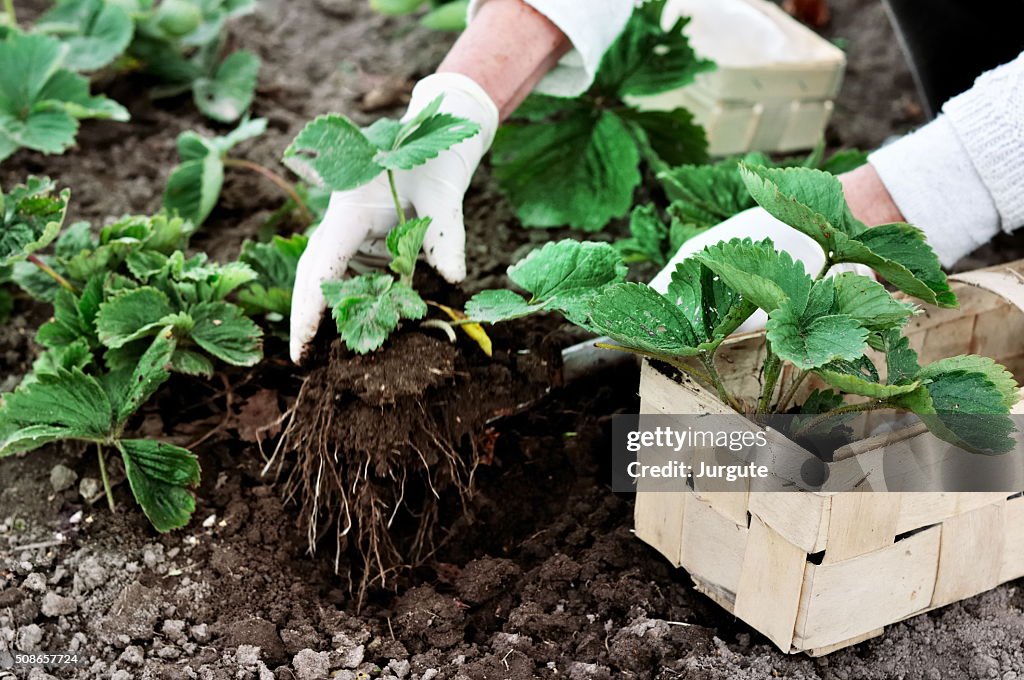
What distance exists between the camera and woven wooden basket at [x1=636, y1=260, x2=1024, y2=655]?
104 cm


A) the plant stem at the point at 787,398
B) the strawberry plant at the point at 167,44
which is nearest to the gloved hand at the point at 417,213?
the plant stem at the point at 787,398

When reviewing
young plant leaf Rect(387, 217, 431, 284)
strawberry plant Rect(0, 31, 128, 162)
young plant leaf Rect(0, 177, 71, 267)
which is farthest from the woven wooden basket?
strawberry plant Rect(0, 31, 128, 162)

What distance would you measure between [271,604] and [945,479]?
2.69 ft

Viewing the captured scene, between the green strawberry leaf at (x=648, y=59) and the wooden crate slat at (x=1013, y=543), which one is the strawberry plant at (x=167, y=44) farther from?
the wooden crate slat at (x=1013, y=543)

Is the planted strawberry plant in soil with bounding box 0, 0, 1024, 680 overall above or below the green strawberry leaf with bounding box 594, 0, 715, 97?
below

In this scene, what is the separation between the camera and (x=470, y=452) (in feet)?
4.48

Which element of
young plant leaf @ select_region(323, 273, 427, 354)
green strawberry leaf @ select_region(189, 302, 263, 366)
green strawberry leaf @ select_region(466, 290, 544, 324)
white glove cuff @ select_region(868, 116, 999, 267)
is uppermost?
white glove cuff @ select_region(868, 116, 999, 267)

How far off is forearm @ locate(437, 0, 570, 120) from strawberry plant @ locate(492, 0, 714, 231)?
291 millimetres

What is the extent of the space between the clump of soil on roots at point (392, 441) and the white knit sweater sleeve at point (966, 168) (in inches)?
22.7

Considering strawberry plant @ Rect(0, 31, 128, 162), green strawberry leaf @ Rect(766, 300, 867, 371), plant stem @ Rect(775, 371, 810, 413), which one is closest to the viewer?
green strawberry leaf @ Rect(766, 300, 867, 371)

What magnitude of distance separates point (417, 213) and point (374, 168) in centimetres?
19

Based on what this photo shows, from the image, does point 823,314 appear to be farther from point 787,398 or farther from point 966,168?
point 966,168

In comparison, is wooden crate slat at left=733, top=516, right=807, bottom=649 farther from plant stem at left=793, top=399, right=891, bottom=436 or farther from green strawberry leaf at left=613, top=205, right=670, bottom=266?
green strawberry leaf at left=613, top=205, right=670, bottom=266

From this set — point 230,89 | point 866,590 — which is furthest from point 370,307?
point 230,89
